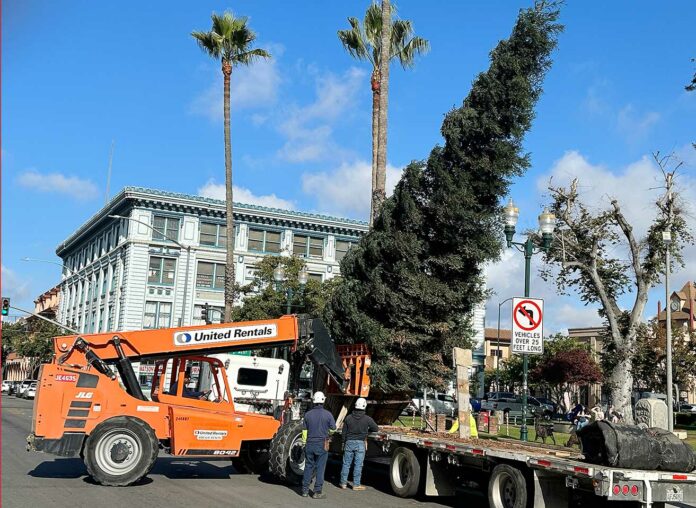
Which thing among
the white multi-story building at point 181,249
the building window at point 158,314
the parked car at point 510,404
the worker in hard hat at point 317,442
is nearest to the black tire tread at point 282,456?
the worker in hard hat at point 317,442

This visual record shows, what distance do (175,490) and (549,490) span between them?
5.88 m

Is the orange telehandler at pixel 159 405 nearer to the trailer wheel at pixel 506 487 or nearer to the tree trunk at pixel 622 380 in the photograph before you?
the trailer wheel at pixel 506 487

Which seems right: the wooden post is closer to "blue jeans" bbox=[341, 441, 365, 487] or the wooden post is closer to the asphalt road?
the asphalt road

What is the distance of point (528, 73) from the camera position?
17734mm

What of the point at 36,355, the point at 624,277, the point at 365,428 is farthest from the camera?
the point at 36,355

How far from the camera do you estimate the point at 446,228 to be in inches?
699

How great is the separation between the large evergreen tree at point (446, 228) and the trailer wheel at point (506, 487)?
6596 mm

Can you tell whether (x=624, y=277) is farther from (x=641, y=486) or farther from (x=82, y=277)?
(x=82, y=277)

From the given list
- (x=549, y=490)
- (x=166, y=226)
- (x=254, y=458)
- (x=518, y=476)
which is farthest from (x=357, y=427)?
(x=166, y=226)

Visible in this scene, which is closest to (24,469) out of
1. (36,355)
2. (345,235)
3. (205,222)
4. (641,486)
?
(641,486)

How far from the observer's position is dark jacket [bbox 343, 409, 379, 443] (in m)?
13.2

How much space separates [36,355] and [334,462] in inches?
2534

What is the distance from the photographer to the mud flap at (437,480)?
1227cm

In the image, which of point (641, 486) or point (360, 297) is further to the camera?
point (360, 297)
